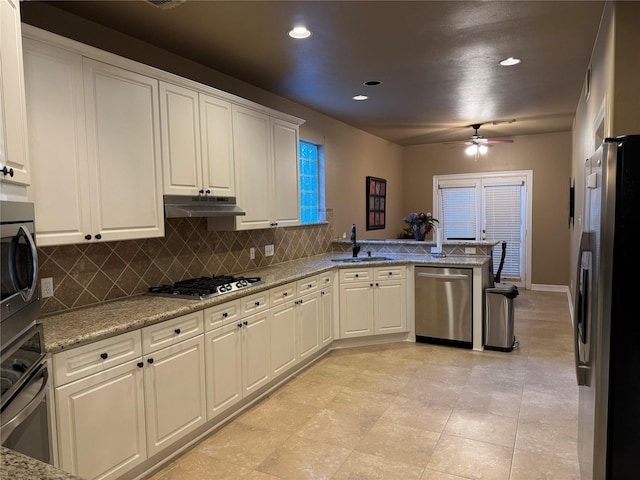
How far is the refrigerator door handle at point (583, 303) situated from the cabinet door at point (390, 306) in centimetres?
267

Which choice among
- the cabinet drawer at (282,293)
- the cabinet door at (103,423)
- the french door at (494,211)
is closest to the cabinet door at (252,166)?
the cabinet drawer at (282,293)

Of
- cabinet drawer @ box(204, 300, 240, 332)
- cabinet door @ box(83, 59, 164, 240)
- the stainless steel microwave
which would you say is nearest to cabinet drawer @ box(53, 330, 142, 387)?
the stainless steel microwave

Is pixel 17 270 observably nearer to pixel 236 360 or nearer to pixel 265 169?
pixel 236 360

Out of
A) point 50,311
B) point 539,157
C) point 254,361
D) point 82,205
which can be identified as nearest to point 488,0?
point 82,205

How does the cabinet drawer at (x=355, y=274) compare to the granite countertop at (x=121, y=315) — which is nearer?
the granite countertop at (x=121, y=315)

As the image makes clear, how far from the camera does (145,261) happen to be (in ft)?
10.0

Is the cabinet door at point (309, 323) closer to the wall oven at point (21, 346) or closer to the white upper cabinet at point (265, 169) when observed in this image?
the white upper cabinet at point (265, 169)

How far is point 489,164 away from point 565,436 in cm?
587

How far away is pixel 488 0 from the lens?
258cm

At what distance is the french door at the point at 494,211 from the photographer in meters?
7.66

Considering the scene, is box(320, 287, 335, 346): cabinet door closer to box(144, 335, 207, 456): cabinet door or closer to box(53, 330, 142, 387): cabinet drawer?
box(144, 335, 207, 456): cabinet door

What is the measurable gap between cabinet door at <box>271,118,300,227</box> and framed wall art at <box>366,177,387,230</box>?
8.75 ft

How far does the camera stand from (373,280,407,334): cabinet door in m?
4.73

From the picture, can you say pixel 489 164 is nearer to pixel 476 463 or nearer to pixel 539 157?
pixel 539 157
